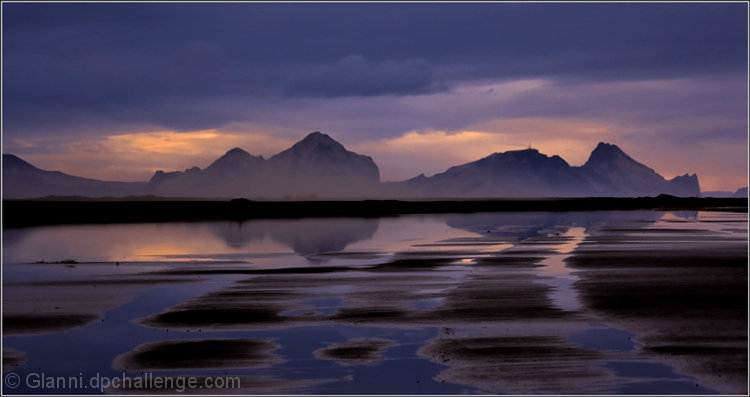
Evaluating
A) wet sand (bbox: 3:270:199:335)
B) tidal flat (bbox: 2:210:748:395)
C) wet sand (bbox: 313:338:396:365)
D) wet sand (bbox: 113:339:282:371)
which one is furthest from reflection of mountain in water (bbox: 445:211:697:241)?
wet sand (bbox: 113:339:282:371)

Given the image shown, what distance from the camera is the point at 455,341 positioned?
17.8m

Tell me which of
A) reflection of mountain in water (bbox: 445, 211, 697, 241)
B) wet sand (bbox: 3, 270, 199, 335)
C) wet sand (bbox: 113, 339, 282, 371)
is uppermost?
reflection of mountain in water (bbox: 445, 211, 697, 241)

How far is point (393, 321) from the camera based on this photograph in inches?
808

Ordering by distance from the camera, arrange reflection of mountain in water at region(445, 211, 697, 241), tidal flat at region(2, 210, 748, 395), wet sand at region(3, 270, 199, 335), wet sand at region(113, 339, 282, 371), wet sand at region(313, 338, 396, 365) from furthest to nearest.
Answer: reflection of mountain in water at region(445, 211, 697, 241), wet sand at region(3, 270, 199, 335), wet sand at region(313, 338, 396, 365), wet sand at region(113, 339, 282, 371), tidal flat at region(2, 210, 748, 395)

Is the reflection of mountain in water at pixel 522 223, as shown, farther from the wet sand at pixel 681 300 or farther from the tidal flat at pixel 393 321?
the tidal flat at pixel 393 321

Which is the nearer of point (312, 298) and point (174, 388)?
point (174, 388)

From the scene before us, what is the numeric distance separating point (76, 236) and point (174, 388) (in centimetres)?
4990

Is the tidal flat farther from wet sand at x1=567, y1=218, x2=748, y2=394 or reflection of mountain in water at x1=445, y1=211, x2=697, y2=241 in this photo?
reflection of mountain in water at x1=445, y1=211, x2=697, y2=241

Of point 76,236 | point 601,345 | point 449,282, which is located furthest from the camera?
point 76,236

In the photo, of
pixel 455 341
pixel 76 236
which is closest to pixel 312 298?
pixel 455 341

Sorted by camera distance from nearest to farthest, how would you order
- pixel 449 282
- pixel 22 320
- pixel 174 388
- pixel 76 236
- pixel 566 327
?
1. pixel 174 388
2. pixel 566 327
3. pixel 22 320
4. pixel 449 282
5. pixel 76 236

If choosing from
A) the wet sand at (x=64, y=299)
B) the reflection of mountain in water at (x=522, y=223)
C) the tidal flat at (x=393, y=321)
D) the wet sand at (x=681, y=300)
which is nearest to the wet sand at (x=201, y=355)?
the tidal flat at (x=393, y=321)

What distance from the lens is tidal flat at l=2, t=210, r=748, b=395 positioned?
14812mm

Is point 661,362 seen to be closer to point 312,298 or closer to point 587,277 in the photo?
point 312,298
